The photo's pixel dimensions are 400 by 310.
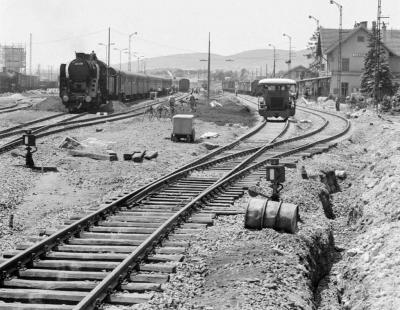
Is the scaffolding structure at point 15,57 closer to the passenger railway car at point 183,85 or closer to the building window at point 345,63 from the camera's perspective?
the passenger railway car at point 183,85

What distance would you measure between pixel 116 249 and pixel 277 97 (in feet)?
86.0

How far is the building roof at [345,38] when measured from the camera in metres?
73.2

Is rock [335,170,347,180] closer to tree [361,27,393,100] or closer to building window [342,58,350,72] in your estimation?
tree [361,27,393,100]

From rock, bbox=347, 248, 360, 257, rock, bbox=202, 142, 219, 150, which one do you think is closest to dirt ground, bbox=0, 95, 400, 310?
rock, bbox=347, 248, 360, 257

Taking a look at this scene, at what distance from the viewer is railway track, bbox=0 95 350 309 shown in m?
7.34

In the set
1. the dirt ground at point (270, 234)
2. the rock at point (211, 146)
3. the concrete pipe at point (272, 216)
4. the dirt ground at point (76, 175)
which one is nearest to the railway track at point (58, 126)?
the dirt ground at point (76, 175)

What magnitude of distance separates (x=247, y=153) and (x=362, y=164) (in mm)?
4119

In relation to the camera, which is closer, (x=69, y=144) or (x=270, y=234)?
(x=270, y=234)

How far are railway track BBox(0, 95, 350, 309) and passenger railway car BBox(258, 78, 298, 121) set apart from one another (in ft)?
65.5

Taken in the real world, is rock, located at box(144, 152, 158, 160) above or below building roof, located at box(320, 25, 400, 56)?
below

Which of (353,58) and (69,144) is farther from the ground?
(353,58)

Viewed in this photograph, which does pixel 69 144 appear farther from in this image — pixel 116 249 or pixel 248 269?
pixel 248 269

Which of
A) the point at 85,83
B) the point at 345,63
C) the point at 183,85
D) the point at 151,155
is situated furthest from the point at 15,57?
the point at 151,155

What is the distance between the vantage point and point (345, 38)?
73.6 meters
